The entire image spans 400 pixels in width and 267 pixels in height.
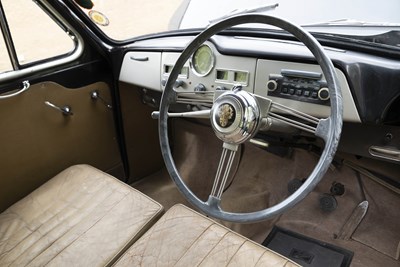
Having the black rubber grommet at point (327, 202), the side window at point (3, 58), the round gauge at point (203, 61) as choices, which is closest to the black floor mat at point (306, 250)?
the black rubber grommet at point (327, 202)

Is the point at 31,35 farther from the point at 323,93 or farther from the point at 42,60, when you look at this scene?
the point at 323,93

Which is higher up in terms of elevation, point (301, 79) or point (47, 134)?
point (301, 79)

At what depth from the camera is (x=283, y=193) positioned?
1.88 metres

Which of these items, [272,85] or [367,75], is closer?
[367,75]

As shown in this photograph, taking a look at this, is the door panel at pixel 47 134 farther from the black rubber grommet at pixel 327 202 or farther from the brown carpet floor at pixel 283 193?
the black rubber grommet at pixel 327 202

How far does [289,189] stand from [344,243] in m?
0.37

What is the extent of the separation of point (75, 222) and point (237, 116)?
73 centimetres

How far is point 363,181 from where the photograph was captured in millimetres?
1692

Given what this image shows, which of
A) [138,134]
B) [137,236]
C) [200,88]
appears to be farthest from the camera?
[138,134]

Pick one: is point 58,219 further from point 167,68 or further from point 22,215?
point 167,68

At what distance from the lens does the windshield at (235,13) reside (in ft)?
4.49

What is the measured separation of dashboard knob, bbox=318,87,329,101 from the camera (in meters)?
1.15

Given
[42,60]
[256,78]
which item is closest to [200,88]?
[256,78]

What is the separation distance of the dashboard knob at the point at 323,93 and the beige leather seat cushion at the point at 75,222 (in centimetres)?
69
